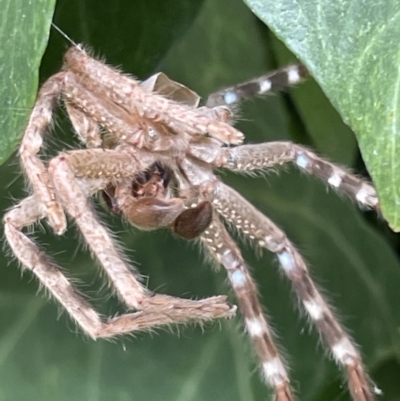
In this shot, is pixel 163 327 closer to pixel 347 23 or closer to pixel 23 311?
pixel 23 311

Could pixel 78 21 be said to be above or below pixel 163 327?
above

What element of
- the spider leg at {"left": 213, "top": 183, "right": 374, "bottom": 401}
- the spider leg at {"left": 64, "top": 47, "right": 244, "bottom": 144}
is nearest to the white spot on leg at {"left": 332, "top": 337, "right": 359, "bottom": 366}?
the spider leg at {"left": 213, "top": 183, "right": 374, "bottom": 401}

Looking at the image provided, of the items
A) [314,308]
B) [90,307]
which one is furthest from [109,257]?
[314,308]

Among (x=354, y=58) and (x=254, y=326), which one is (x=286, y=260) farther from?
(x=354, y=58)

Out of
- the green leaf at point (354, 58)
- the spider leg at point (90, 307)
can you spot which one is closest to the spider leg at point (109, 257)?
the spider leg at point (90, 307)

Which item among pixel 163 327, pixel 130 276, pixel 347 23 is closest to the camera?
pixel 347 23

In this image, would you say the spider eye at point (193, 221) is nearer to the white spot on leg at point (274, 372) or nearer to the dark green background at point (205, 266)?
the dark green background at point (205, 266)

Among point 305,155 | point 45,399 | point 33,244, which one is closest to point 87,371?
point 45,399
